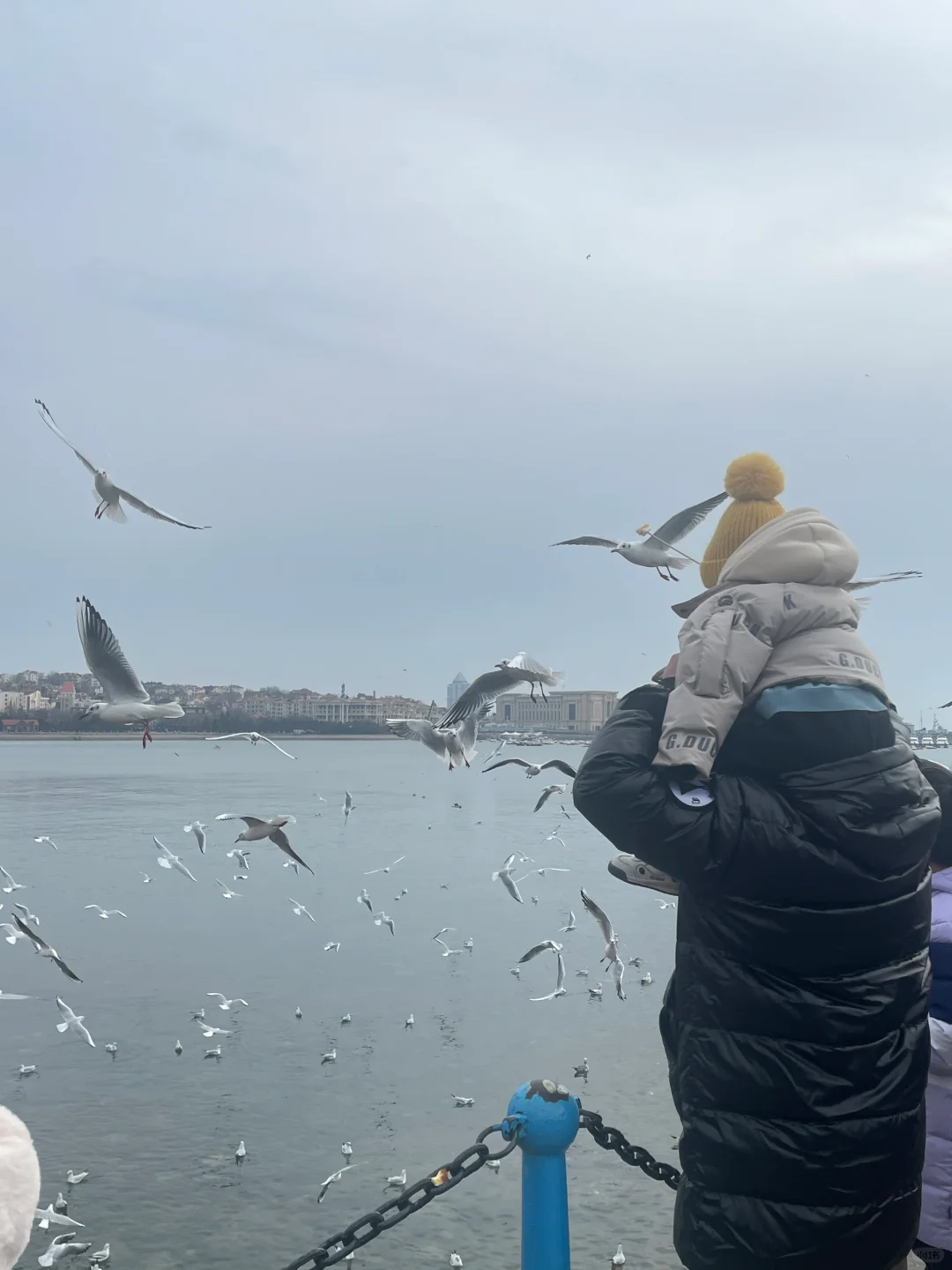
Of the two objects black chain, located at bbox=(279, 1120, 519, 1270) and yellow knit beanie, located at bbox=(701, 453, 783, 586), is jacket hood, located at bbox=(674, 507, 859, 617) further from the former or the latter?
black chain, located at bbox=(279, 1120, 519, 1270)

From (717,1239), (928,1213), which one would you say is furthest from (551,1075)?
(717,1239)

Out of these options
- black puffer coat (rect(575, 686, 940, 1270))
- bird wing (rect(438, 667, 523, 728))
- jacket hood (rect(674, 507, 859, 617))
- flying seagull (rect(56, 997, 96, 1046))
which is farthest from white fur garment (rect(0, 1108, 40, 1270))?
bird wing (rect(438, 667, 523, 728))

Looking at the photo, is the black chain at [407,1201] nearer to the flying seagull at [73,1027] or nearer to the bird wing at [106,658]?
the bird wing at [106,658]

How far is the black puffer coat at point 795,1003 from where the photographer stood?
2230 mm

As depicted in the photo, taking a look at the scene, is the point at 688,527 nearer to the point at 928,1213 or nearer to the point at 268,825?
the point at 268,825

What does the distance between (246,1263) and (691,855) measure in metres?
5.73

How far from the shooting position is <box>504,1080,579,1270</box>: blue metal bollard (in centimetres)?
262

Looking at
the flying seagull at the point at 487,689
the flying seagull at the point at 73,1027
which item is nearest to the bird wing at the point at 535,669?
the flying seagull at the point at 487,689

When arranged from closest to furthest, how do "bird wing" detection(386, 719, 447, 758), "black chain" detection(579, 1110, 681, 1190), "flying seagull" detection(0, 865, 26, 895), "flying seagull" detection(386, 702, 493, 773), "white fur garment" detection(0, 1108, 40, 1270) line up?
"white fur garment" detection(0, 1108, 40, 1270), "black chain" detection(579, 1110, 681, 1190), "flying seagull" detection(386, 702, 493, 773), "bird wing" detection(386, 719, 447, 758), "flying seagull" detection(0, 865, 26, 895)

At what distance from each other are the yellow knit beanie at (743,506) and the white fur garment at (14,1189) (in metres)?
1.83

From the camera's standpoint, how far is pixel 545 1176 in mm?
2654

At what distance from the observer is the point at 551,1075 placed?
9.55m

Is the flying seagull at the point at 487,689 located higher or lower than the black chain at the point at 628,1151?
higher

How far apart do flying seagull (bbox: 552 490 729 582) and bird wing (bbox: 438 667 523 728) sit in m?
2.01
